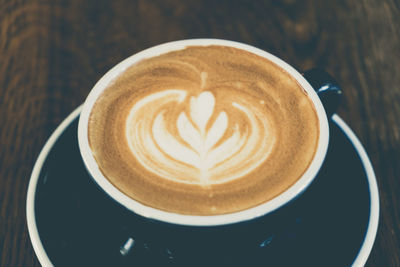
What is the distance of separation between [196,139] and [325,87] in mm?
244

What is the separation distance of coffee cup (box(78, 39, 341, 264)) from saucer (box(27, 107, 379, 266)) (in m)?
0.04

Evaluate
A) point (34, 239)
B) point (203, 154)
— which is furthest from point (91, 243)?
point (203, 154)

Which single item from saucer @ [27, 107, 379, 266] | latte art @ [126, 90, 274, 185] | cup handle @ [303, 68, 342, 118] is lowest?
saucer @ [27, 107, 379, 266]

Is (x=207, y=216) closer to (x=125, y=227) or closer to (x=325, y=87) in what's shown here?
(x=125, y=227)

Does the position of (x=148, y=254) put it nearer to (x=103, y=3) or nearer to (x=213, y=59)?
(x=213, y=59)

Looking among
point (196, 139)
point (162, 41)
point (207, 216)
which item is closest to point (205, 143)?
Answer: point (196, 139)

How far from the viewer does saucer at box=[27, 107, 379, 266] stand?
26.8 inches

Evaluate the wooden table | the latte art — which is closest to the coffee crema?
the latte art

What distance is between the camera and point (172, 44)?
814 millimetres

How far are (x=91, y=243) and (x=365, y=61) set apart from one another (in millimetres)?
734

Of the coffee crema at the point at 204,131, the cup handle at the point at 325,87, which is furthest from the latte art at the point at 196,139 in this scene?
the cup handle at the point at 325,87

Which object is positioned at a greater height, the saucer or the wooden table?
the wooden table

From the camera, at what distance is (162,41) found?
1.07 meters

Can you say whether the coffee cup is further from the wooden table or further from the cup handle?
the wooden table
